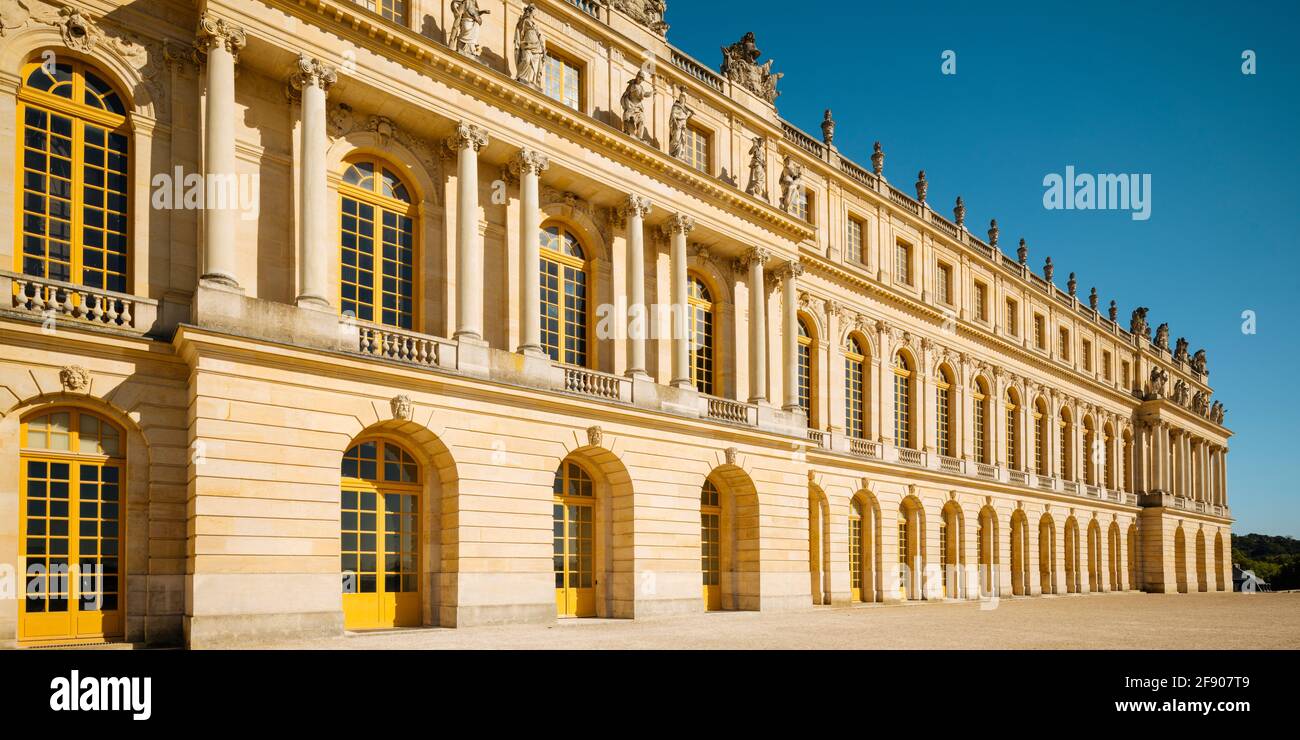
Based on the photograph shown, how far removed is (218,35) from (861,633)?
16.8m

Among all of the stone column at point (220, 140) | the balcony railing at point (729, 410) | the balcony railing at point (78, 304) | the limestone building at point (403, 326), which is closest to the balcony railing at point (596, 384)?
the limestone building at point (403, 326)

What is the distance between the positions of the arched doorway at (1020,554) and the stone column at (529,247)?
110 feet

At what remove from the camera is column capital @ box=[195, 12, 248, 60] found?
18781 millimetres

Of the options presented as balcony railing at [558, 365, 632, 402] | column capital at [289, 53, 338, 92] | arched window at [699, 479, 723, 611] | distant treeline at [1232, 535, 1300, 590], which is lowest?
distant treeline at [1232, 535, 1300, 590]

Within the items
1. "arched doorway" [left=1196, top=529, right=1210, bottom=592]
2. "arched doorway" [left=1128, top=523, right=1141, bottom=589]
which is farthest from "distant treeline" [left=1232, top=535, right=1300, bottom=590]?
"arched doorway" [left=1128, top=523, right=1141, bottom=589]

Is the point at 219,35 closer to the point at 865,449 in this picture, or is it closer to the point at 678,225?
the point at 678,225

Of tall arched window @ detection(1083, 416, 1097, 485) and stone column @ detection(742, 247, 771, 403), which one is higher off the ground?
stone column @ detection(742, 247, 771, 403)

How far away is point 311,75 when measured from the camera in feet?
65.8

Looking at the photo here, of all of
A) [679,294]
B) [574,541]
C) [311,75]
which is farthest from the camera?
[679,294]

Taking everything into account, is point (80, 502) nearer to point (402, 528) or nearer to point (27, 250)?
point (27, 250)

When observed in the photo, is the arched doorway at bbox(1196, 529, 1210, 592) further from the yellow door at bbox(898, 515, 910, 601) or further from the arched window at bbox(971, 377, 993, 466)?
the yellow door at bbox(898, 515, 910, 601)

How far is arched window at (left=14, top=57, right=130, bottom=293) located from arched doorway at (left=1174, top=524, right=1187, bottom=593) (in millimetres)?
68375

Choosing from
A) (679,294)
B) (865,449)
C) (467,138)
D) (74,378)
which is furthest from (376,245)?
(865,449)

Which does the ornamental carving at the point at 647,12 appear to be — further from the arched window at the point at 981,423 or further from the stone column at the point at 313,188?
the arched window at the point at 981,423
